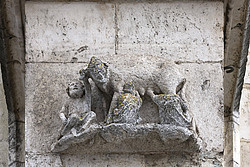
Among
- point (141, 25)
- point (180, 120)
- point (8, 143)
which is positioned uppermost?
point (141, 25)

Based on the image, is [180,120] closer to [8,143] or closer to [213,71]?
[213,71]

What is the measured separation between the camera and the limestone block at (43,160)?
11.6 feet

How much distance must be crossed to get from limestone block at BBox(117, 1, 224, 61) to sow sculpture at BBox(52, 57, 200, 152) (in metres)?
0.23

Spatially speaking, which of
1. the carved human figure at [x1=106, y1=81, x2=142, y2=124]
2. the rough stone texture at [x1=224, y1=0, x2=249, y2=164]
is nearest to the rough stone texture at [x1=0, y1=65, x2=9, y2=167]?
the carved human figure at [x1=106, y1=81, x2=142, y2=124]

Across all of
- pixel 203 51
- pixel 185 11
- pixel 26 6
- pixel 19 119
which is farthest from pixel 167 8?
pixel 19 119

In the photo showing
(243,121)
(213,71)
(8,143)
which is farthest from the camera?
(243,121)

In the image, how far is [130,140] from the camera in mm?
3451

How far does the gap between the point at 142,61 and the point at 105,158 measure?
63 cm

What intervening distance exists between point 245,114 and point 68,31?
6.84ft

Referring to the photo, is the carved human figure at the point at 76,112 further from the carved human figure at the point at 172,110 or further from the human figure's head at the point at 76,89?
→ the carved human figure at the point at 172,110

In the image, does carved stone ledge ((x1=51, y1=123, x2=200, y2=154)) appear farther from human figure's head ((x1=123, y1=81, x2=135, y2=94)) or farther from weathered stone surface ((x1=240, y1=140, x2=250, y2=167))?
weathered stone surface ((x1=240, y1=140, x2=250, y2=167))

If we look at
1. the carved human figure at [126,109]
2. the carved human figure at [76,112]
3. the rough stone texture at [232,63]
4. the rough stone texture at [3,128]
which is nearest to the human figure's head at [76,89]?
the carved human figure at [76,112]

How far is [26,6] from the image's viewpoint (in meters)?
3.81

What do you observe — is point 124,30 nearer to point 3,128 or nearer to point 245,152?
point 3,128
